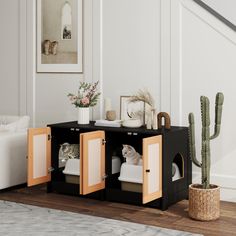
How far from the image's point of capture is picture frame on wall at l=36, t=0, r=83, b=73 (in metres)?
5.31

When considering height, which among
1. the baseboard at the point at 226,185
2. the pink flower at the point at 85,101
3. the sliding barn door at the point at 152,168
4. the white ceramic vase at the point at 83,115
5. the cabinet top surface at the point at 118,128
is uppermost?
the pink flower at the point at 85,101

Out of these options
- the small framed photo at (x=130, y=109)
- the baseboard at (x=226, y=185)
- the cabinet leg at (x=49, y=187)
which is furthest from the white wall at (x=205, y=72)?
the cabinet leg at (x=49, y=187)

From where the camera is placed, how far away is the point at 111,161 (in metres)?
4.57

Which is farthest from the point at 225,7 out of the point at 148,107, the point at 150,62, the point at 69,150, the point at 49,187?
the point at 49,187

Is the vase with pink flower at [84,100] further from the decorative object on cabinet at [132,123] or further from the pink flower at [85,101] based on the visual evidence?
the decorative object on cabinet at [132,123]

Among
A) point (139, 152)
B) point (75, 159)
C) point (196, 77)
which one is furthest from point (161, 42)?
point (75, 159)

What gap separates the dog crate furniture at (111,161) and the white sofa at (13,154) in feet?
1.09

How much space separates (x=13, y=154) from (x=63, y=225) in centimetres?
136

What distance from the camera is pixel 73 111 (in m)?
5.41

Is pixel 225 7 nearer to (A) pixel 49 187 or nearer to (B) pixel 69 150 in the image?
(B) pixel 69 150

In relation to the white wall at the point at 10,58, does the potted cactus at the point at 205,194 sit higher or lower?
lower

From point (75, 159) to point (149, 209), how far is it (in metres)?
0.88

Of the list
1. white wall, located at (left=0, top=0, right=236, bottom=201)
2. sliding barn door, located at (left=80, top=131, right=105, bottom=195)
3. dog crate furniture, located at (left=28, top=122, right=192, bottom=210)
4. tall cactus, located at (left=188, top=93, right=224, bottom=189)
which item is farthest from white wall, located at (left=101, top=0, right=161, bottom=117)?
tall cactus, located at (left=188, top=93, right=224, bottom=189)

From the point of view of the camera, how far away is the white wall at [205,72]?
445 cm
